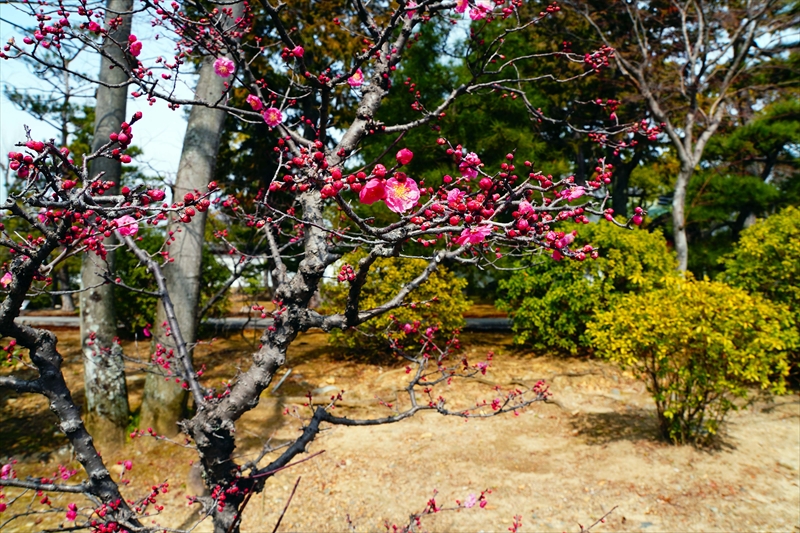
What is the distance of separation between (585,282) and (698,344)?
10.1 feet

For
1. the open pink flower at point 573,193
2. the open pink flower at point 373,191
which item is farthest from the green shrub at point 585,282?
the open pink flower at point 373,191

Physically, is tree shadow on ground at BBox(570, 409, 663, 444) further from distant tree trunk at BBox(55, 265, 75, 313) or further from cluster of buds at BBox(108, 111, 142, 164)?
distant tree trunk at BBox(55, 265, 75, 313)

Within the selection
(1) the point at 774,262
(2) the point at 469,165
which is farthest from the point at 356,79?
(1) the point at 774,262

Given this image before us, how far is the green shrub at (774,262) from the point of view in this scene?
20.0 feet

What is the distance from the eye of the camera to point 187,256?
4695 mm

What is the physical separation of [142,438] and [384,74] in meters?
4.40

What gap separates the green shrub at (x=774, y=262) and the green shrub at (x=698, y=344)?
5.40ft

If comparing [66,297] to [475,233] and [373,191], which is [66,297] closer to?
[373,191]

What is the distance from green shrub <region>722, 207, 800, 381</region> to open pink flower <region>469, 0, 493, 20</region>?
19.7 ft

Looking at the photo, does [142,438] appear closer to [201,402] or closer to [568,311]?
[201,402]

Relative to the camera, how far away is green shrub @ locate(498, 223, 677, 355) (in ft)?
24.1

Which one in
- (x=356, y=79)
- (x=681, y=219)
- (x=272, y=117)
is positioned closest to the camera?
(x=272, y=117)

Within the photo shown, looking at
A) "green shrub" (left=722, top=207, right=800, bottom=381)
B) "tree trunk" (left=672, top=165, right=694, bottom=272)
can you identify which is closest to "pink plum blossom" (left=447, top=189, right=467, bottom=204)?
"green shrub" (left=722, top=207, right=800, bottom=381)

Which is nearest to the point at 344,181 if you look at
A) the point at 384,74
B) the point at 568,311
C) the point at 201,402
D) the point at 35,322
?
the point at 384,74
